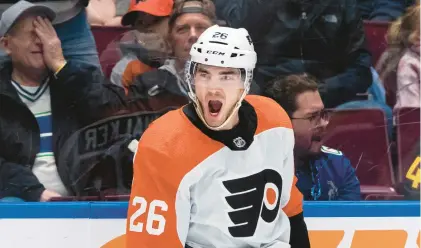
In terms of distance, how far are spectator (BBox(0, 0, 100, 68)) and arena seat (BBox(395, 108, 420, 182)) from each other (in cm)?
109

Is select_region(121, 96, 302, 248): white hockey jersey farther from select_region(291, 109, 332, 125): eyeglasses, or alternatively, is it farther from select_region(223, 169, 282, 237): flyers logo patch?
select_region(291, 109, 332, 125): eyeglasses

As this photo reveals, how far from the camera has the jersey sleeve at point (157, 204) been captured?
1778 mm

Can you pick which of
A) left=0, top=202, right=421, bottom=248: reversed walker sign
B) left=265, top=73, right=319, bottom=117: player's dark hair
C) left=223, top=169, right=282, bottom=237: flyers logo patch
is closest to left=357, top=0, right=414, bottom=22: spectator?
left=265, top=73, right=319, bottom=117: player's dark hair

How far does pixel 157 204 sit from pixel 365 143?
1.00 metres

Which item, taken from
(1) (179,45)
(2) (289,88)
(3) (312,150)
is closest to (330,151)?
(3) (312,150)

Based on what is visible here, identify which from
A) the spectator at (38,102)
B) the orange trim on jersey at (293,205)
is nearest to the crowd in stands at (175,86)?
the spectator at (38,102)

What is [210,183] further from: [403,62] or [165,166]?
[403,62]

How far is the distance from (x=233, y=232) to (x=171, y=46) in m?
0.78

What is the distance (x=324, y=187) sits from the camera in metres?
2.46

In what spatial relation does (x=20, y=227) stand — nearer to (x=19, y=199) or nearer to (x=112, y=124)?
(x=19, y=199)

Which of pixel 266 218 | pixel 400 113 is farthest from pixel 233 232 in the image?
pixel 400 113

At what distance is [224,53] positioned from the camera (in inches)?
71.5

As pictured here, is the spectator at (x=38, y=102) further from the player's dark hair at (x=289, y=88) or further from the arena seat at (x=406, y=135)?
the arena seat at (x=406, y=135)

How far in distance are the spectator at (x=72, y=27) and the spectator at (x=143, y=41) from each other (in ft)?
0.40
